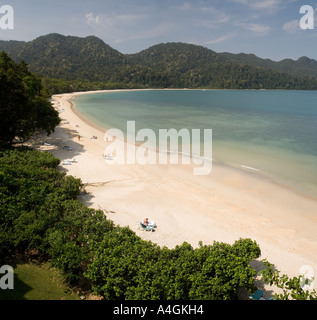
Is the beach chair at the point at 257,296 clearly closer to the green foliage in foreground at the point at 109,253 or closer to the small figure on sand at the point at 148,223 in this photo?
the green foliage in foreground at the point at 109,253

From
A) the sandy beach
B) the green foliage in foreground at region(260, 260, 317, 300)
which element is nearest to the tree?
the sandy beach

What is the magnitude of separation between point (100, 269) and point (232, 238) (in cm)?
1030

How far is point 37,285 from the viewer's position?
11430 mm

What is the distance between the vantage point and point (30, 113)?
2939 centimetres

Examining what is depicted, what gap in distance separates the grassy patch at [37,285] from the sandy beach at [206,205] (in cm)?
639

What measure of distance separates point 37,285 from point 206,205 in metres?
14.9

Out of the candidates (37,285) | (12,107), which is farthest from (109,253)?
(12,107)

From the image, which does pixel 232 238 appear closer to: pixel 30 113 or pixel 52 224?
pixel 52 224

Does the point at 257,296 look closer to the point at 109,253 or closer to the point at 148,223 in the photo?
the point at 109,253

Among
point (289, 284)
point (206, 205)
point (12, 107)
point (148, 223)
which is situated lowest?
point (148, 223)

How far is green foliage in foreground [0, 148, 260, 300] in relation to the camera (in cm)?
1047

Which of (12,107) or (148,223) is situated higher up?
(12,107)

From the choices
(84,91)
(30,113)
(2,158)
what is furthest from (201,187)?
(84,91)

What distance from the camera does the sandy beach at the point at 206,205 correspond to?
661 inches
